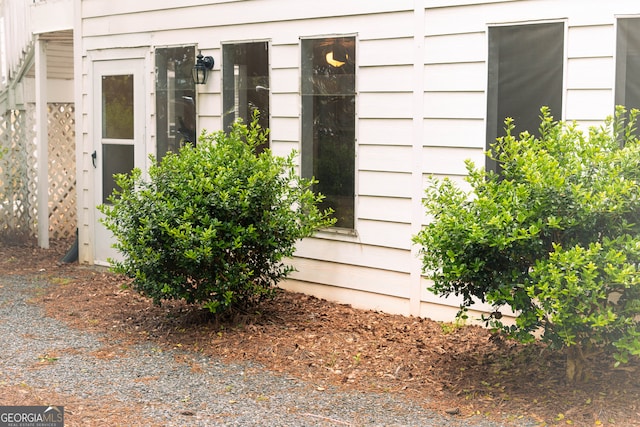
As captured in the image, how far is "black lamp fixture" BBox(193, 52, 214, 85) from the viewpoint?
8.45 metres

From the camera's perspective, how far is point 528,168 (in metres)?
4.97

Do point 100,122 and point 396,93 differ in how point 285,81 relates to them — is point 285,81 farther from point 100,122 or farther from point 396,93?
point 100,122

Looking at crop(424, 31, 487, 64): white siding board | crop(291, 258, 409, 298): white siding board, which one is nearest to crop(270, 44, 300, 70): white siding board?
crop(424, 31, 487, 64): white siding board

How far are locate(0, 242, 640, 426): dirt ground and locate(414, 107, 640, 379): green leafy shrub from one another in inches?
10.7

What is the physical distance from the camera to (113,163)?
31.7 feet

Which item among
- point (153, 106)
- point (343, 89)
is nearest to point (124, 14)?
point (153, 106)

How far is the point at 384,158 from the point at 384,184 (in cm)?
20

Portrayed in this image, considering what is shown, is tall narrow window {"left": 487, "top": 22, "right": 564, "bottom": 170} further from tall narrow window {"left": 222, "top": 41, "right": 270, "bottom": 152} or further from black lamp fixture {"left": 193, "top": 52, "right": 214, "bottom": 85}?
black lamp fixture {"left": 193, "top": 52, "right": 214, "bottom": 85}

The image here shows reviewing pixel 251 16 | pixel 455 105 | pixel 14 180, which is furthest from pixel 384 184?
pixel 14 180

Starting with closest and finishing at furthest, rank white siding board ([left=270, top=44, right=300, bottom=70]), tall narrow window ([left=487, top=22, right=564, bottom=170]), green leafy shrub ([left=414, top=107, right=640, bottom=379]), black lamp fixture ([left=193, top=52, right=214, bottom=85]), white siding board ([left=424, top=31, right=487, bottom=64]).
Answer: green leafy shrub ([left=414, top=107, right=640, bottom=379])
tall narrow window ([left=487, top=22, right=564, bottom=170])
white siding board ([left=424, top=31, right=487, bottom=64])
white siding board ([left=270, top=44, right=300, bottom=70])
black lamp fixture ([left=193, top=52, right=214, bottom=85])

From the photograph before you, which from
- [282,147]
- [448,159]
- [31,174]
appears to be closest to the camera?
[448,159]

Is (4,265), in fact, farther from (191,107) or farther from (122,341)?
(122,341)

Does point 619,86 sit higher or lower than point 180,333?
higher

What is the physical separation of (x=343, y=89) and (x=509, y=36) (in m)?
1.62
